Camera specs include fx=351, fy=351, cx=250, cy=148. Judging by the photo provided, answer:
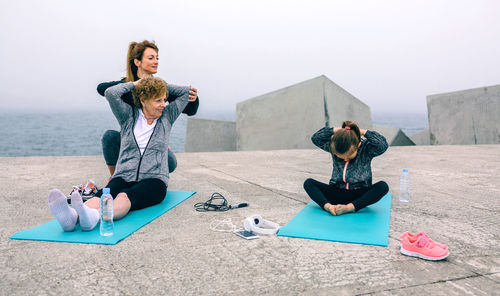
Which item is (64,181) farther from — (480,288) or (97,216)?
(480,288)

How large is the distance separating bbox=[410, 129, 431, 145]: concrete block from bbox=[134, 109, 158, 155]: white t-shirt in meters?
14.9

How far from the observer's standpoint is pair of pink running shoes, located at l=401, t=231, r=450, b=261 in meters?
1.76

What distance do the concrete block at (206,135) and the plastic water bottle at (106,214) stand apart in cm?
1101

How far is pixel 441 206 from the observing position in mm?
2953

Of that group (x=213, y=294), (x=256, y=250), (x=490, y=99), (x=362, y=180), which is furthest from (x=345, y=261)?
(x=490, y=99)

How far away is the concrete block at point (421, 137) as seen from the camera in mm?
15312

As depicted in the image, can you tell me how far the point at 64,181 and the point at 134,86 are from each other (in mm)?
2126

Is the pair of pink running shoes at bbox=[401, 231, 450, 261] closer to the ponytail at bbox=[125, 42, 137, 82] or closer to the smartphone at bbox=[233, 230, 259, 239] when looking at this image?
the smartphone at bbox=[233, 230, 259, 239]

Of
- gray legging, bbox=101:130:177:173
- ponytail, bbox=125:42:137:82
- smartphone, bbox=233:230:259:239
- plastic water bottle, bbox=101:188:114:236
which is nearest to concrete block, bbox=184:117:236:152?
gray legging, bbox=101:130:177:173

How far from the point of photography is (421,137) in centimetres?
1563

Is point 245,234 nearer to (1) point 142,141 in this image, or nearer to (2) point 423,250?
(2) point 423,250

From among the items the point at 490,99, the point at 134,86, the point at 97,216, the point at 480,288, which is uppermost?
the point at 490,99

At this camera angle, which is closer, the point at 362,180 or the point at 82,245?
the point at 82,245

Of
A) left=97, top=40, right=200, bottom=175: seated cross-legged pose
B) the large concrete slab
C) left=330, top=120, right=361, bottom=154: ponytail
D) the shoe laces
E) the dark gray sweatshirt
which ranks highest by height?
left=97, top=40, right=200, bottom=175: seated cross-legged pose
